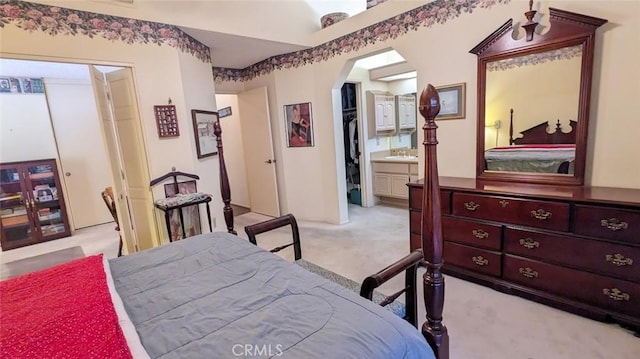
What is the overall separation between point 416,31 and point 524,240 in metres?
2.12

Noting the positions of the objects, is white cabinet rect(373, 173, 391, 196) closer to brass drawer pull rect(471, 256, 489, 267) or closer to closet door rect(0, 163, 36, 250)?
brass drawer pull rect(471, 256, 489, 267)

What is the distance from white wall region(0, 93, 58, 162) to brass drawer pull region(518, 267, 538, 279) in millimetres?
6034

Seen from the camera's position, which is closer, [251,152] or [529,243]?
[529,243]

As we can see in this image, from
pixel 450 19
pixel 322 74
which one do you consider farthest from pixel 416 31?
pixel 322 74

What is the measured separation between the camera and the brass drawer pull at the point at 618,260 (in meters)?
1.77

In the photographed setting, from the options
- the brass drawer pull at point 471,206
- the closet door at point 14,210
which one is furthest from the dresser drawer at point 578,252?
the closet door at point 14,210

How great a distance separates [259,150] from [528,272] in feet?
12.5

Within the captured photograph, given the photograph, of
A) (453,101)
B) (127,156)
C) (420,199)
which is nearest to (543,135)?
(453,101)

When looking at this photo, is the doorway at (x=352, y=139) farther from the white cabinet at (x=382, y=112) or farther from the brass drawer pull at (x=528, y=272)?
the brass drawer pull at (x=528, y=272)

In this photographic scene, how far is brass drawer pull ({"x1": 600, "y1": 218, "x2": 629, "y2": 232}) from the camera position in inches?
69.1

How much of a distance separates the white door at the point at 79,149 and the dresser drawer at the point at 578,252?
5.30 m

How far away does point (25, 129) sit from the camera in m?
4.26

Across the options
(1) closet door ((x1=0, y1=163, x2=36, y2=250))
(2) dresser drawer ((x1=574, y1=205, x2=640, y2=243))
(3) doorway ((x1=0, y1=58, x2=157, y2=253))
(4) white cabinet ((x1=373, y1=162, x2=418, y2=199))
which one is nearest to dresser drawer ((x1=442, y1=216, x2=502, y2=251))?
(2) dresser drawer ((x1=574, y1=205, x2=640, y2=243))

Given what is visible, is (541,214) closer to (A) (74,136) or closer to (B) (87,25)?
(B) (87,25)
